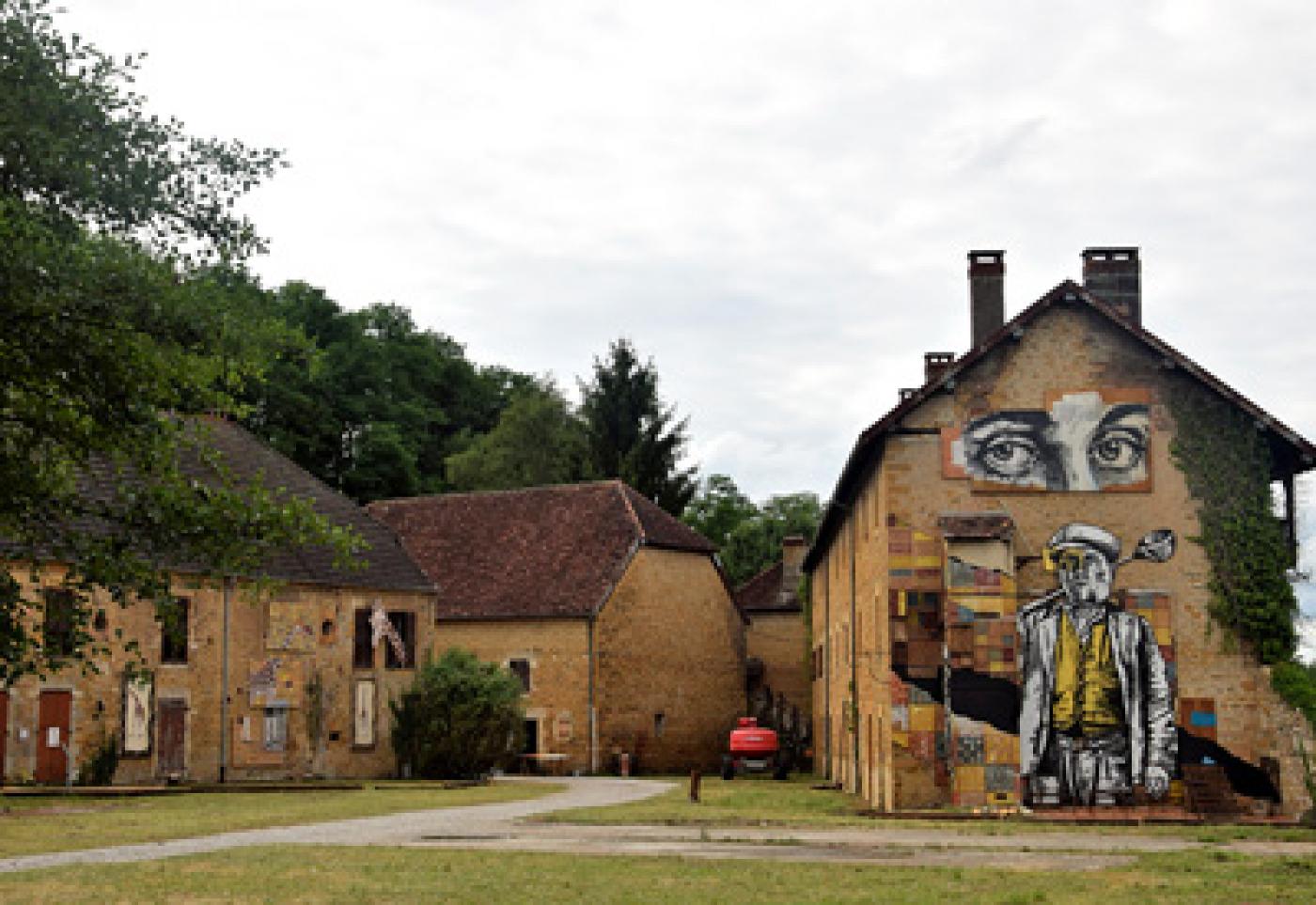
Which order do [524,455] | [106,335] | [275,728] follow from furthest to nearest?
[524,455] < [275,728] < [106,335]

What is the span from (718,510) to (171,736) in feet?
189

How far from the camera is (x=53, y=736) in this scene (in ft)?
101

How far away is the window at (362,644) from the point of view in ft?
131

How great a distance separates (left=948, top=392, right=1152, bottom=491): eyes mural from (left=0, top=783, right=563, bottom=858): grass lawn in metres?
11.7

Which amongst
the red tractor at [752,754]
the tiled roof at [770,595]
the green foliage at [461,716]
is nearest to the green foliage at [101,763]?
the green foliage at [461,716]

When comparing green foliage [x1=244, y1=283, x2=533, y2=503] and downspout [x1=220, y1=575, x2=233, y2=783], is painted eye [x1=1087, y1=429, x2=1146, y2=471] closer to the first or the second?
downspout [x1=220, y1=575, x2=233, y2=783]

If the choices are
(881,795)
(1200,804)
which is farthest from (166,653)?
(1200,804)

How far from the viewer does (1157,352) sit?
2506cm

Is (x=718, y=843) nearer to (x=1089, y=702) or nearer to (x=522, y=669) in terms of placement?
(x=1089, y=702)

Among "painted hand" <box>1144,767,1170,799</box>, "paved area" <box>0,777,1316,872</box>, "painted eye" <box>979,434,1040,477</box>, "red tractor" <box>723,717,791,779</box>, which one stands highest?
"painted eye" <box>979,434,1040,477</box>

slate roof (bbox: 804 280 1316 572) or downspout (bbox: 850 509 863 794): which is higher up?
slate roof (bbox: 804 280 1316 572)

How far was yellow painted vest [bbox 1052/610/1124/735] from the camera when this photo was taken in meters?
24.0

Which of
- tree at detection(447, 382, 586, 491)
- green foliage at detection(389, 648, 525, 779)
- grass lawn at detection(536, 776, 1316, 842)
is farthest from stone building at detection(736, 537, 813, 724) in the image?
Answer: grass lawn at detection(536, 776, 1316, 842)

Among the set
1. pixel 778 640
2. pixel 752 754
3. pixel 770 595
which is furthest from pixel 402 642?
pixel 770 595
